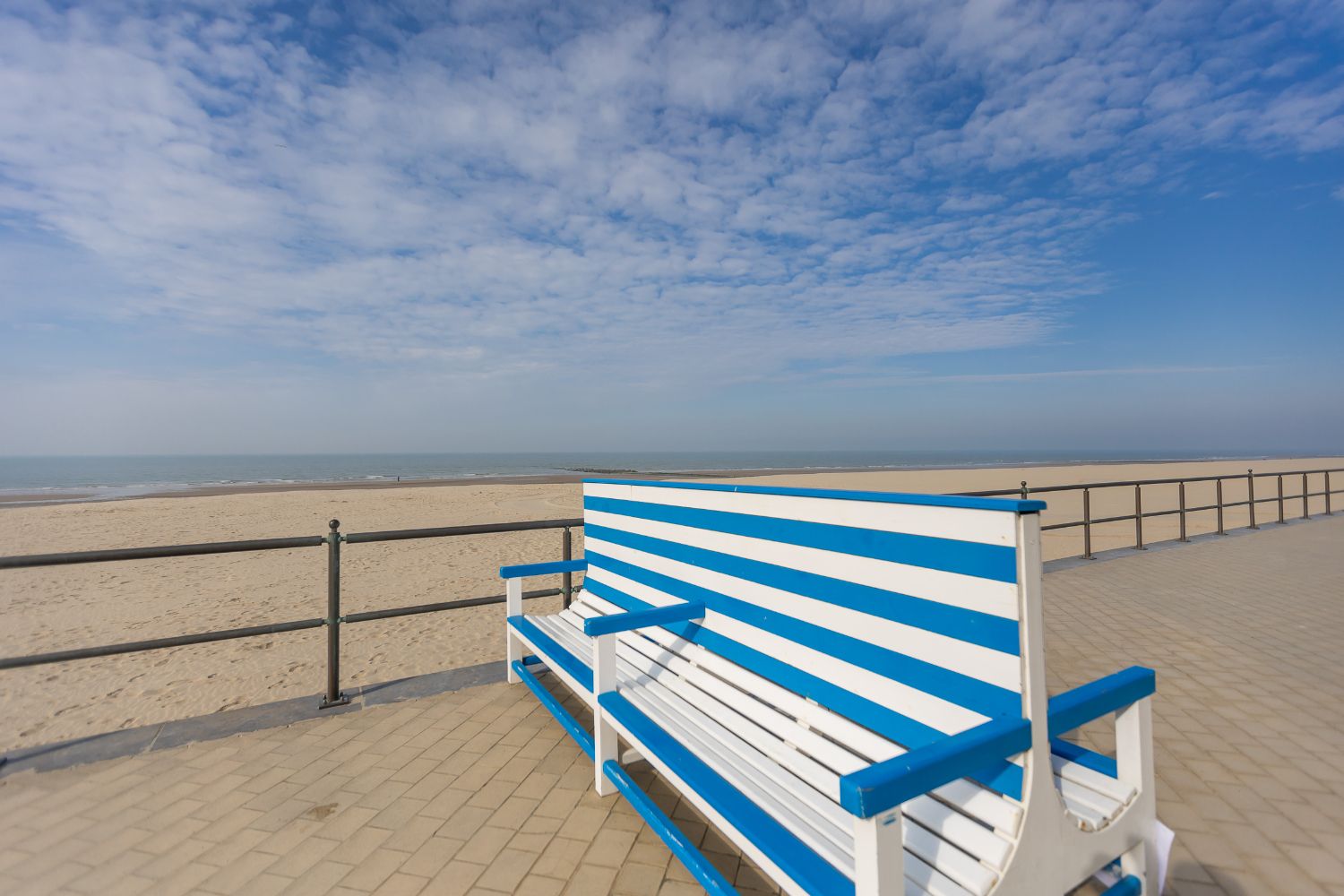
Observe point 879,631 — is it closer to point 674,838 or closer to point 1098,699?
point 1098,699

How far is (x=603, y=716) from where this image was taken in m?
2.47

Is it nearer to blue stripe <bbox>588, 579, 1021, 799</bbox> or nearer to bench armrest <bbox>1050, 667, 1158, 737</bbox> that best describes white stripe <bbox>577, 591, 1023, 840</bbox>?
blue stripe <bbox>588, 579, 1021, 799</bbox>

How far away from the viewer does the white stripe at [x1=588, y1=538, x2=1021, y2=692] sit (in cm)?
148

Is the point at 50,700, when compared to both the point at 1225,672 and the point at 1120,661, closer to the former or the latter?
the point at 1120,661

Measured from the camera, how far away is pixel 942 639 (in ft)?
5.24

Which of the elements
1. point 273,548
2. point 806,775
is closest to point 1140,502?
point 806,775

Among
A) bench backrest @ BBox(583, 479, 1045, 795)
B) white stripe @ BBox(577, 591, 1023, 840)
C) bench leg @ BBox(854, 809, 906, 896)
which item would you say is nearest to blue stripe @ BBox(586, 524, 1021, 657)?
bench backrest @ BBox(583, 479, 1045, 795)

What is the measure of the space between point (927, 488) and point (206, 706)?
2607cm

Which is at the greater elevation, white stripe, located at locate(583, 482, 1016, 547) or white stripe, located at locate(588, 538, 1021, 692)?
white stripe, located at locate(583, 482, 1016, 547)

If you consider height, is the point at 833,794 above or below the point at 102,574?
above

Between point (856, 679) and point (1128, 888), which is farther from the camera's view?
point (856, 679)

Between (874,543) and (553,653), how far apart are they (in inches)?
72.6

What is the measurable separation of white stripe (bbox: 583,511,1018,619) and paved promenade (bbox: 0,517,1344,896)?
3.49 ft

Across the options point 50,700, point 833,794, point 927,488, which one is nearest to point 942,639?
point 833,794
